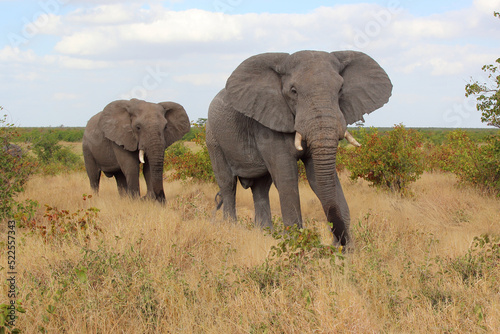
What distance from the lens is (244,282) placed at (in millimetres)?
4582

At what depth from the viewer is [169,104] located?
1149cm

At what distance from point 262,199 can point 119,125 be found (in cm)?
419

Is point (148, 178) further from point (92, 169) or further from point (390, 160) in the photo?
point (390, 160)

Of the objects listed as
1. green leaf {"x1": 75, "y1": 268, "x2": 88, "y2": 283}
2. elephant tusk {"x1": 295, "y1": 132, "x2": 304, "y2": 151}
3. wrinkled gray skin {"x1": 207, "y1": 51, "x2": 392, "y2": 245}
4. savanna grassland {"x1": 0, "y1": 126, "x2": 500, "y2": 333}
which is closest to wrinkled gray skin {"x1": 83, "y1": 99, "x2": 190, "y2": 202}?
wrinkled gray skin {"x1": 207, "y1": 51, "x2": 392, "y2": 245}

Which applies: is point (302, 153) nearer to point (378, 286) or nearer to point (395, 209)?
point (378, 286)

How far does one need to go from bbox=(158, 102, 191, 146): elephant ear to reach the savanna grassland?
4556 mm

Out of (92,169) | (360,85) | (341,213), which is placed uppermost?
(360,85)

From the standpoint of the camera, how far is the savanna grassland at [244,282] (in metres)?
3.83

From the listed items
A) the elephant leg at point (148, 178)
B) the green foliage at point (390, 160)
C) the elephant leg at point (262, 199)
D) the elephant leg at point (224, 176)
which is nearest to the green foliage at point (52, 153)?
the elephant leg at point (148, 178)

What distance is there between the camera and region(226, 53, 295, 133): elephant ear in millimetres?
6258

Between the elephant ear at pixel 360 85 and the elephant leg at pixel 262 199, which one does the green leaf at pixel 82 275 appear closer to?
the elephant ear at pixel 360 85

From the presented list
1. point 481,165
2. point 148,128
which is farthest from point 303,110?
point 481,165

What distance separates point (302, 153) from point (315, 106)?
0.86 meters

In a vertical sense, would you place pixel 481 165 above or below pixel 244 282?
above
